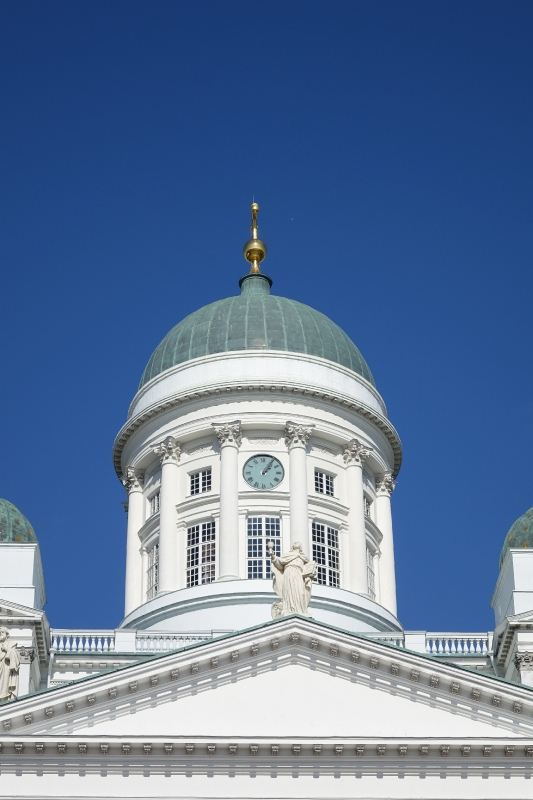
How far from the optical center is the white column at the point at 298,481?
6331cm

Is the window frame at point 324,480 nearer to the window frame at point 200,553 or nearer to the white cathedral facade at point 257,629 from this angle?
the white cathedral facade at point 257,629

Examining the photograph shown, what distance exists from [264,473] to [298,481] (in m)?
1.73

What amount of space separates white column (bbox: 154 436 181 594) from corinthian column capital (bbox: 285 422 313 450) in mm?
4283

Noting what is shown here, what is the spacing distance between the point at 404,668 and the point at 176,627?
18.4 meters

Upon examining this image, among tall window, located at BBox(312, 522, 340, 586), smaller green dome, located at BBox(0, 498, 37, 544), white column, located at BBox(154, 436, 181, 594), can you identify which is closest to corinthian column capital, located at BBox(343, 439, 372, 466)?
tall window, located at BBox(312, 522, 340, 586)

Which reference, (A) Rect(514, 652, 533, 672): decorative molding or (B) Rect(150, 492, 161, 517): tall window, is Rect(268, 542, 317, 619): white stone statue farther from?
(B) Rect(150, 492, 161, 517): tall window

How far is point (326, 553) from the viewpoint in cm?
6431

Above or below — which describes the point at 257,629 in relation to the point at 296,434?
below

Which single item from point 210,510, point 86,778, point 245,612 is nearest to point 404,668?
point 86,778

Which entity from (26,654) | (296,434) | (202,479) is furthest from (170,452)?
(26,654)

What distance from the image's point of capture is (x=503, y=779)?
1699 inches

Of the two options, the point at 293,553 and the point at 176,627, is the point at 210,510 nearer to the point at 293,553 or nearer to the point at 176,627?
the point at 176,627

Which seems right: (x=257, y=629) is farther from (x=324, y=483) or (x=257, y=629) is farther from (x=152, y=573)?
(x=324, y=483)

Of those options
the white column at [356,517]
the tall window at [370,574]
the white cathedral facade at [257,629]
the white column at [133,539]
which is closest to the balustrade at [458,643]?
the white cathedral facade at [257,629]
